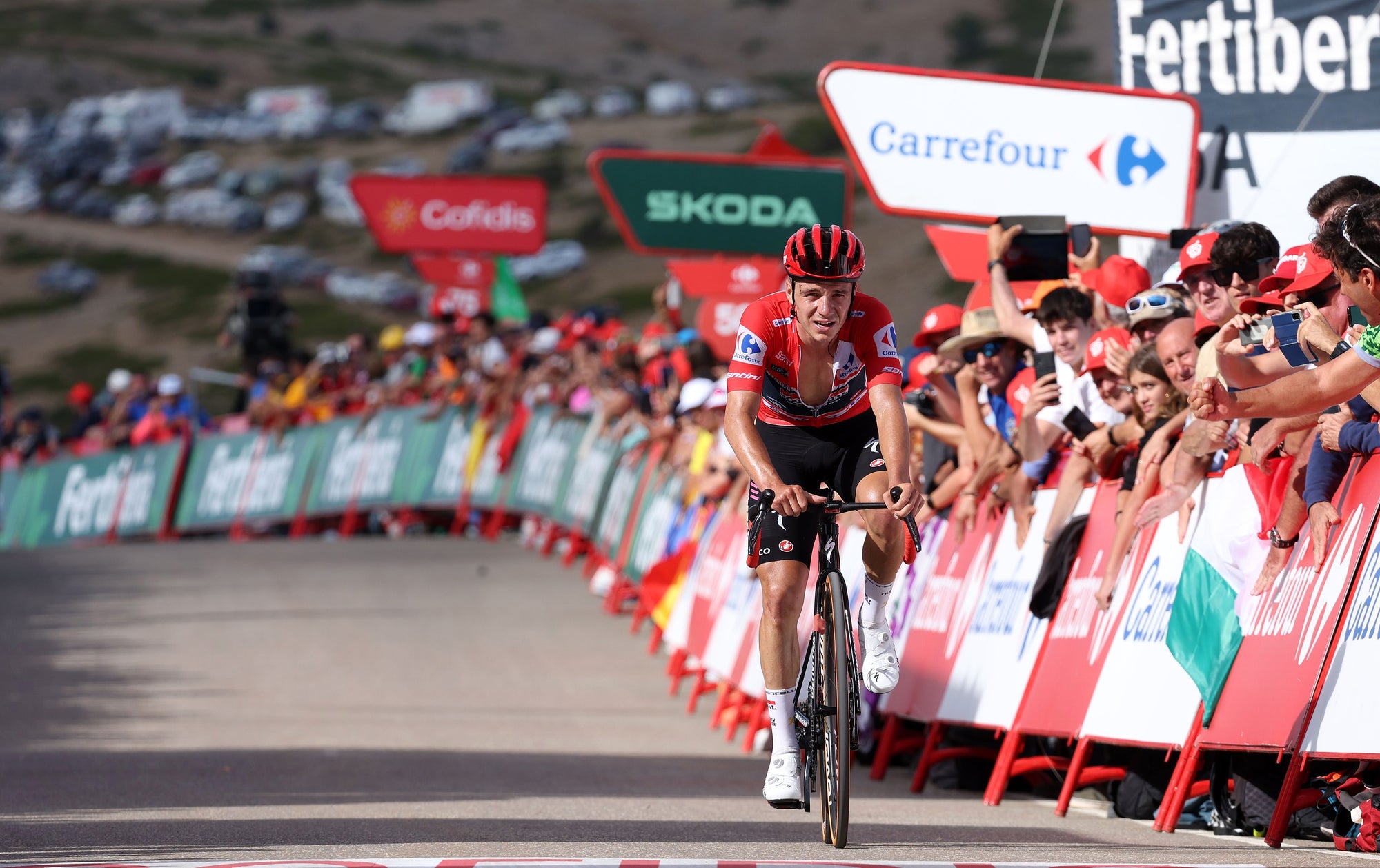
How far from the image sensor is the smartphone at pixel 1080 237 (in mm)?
10172

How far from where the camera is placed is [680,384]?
16.2m

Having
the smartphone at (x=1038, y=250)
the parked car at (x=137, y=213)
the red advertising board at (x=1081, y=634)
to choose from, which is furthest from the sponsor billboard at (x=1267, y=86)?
the parked car at (x=137, y=213)

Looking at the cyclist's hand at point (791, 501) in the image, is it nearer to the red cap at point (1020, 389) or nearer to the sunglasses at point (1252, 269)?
the sunglasses at point (1252, 269)

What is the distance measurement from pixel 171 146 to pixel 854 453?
304ft

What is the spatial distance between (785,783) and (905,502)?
1.12 metres

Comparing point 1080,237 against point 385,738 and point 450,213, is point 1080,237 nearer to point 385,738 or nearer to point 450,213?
point 385,738

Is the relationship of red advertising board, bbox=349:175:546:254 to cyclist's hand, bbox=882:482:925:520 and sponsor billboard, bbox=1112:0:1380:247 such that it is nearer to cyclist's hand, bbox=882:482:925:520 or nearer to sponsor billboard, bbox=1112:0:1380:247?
sponsor billboard, bbox=1112:0:1380:247

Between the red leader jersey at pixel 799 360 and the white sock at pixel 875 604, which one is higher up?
the red leader jersey at pixel 799 360

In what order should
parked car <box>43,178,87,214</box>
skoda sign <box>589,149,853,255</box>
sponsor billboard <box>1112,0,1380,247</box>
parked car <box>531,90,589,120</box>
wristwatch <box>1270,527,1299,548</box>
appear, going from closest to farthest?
1. wristwatch <box>1270,527,1299,548</box>
2. sponsor billboard <box>1112,0,1380,247</box>
3. skoda sign <box>589,149,853,255</box>
4. parked car <box>43,178,87,214</box>
5. parked car <box>531,90,589,120</box>

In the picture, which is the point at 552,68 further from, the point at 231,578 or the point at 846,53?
the point at 231,578

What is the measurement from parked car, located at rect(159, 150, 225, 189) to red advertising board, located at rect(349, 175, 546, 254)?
6500cm

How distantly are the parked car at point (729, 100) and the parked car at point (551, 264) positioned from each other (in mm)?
21904

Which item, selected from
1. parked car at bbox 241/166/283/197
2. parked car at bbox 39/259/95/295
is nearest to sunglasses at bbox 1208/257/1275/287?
parked car at bbox 39/259/95/295

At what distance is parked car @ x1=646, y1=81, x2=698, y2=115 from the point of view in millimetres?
91125
